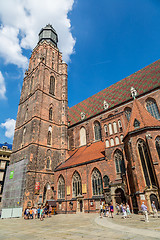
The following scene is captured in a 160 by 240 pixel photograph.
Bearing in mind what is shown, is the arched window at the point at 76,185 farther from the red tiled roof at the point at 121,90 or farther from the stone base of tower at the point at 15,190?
the red tiled roof at the point at 121,90

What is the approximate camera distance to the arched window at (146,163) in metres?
15.3

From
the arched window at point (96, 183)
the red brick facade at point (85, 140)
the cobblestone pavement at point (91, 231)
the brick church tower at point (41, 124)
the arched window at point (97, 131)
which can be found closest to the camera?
the cobblestone pavement at point (91, 231)

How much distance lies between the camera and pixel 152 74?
87.9 ft

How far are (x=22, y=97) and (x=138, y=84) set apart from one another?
81.9 feet

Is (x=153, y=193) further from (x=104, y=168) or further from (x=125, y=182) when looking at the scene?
(x=104, y=168)

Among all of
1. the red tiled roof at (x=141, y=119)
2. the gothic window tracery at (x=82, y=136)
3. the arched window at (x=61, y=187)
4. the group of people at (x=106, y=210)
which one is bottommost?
the group of people at (x=106, y=210)

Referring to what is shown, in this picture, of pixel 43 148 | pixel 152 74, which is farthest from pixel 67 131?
pixel 152 74

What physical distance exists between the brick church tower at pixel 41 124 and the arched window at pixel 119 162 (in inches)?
478

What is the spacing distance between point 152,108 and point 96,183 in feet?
44.0

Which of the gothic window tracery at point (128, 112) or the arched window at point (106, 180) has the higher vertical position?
the gothic window tracery at point (128, 112)

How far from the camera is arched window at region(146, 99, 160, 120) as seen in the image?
2278 centimetres

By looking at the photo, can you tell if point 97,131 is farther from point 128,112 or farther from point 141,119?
point 141,119

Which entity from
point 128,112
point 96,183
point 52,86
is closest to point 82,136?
point 128,112

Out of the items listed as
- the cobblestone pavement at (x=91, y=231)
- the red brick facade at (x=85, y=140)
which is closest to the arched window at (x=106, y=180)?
the red brick facade at (x=85, y=140)
